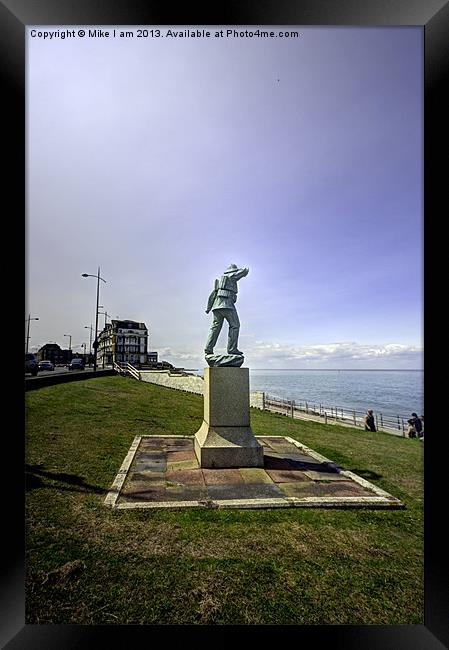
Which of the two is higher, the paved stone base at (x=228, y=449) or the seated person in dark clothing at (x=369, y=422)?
the paved stone base at (x=228, y=449)

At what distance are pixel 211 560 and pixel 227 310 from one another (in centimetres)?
421

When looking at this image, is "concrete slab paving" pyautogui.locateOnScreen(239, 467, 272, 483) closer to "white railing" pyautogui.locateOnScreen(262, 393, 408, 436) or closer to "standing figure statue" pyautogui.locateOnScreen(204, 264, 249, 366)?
"standing figure statue" pyautogui.locateOnScreen(204, 264, 249, 366)

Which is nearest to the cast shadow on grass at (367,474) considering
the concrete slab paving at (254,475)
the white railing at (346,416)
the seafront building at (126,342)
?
the concrete slab paving at (254,475)

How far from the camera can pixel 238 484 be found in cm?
504

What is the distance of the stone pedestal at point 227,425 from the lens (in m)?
5.81

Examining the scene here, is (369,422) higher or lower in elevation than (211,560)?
lower

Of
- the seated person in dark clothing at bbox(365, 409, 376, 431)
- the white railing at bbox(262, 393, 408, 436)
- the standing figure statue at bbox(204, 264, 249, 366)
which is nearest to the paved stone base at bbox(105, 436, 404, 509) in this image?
the standing figure statue at bbox(204, 264, 249, 366)

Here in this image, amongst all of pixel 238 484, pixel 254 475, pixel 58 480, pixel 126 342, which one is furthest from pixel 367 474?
pixel 126 342

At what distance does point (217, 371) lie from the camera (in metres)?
6.19

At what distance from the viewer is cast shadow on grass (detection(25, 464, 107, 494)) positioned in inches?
180

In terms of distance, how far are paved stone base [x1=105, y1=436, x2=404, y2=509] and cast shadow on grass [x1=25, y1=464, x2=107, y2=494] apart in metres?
0.34

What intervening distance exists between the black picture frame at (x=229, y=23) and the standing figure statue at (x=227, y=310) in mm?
4262

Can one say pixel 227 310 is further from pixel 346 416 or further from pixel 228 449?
pixel 346 416

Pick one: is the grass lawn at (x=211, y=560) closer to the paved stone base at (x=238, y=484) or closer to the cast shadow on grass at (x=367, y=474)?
the cast shadow on grass at (x=367, y=474)
